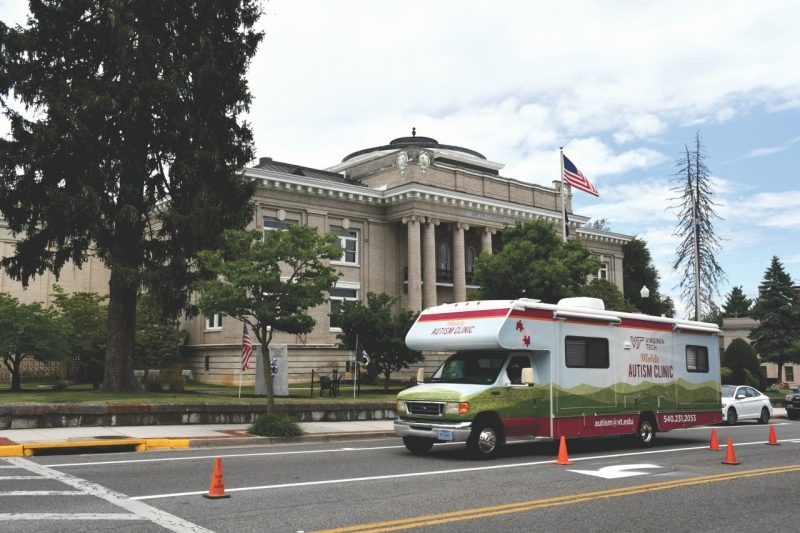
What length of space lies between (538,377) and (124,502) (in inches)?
348

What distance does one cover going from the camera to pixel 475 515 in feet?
28.3

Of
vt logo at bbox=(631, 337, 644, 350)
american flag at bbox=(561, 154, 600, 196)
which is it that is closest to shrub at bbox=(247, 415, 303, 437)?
vt logo at bbox=(631, 337, 644, 350)

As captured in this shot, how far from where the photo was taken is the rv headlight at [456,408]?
1395 centimetres

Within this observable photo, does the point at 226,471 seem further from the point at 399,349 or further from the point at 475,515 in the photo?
the point at 399,349

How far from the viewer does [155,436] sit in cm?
1694

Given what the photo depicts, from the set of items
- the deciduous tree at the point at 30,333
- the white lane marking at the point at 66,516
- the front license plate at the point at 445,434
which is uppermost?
the deciduous tree at the point at 30,333

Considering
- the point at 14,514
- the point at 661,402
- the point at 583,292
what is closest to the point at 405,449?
the point at 661,402

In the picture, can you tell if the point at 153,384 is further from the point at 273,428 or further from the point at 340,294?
the point at 340,294

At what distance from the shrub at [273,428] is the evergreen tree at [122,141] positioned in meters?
8.57

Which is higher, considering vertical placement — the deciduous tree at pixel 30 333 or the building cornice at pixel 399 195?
the building cornice at pixel 399 195

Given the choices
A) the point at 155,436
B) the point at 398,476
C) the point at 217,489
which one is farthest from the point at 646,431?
the point at 217,489

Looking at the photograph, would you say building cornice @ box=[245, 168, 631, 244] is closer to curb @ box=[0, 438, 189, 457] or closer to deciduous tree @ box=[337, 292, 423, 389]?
deciduous tree @ box=[337, 292, 423, 389]

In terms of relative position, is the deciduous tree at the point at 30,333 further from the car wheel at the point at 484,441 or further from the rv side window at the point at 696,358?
the rv side window at the point at 696,358

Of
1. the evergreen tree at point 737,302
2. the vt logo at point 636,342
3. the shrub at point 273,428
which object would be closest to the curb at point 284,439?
the shrub at point 273,428
